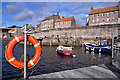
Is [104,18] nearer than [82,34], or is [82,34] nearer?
[82,34]

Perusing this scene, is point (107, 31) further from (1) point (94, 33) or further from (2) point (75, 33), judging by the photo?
(2) point (75, 33)

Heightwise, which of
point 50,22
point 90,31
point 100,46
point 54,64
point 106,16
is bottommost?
point 54,64

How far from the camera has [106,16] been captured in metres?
42.6

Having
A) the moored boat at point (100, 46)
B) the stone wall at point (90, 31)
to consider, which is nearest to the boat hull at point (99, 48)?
the moored boat at point (100, 46)

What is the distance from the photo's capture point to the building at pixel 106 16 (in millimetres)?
40244

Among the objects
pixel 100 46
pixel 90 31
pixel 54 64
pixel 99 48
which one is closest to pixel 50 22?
pixel 90 31

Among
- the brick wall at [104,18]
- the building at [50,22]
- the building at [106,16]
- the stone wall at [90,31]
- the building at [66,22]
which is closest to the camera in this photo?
the stone wall at [90,31]

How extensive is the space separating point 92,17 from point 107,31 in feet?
48.2

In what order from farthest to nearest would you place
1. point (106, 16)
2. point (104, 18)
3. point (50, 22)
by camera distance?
point (50, 22) < point (104, 18) < point (106, 16)

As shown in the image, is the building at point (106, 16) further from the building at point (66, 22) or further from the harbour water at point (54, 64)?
the harbour water at point (54, 64)

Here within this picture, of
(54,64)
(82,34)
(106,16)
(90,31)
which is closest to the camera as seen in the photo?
(54,64)

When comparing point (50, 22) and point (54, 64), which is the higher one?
point (50, 22)

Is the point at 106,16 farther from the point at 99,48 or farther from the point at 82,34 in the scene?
the point at 99,48

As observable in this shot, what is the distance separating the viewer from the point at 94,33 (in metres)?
37.2
